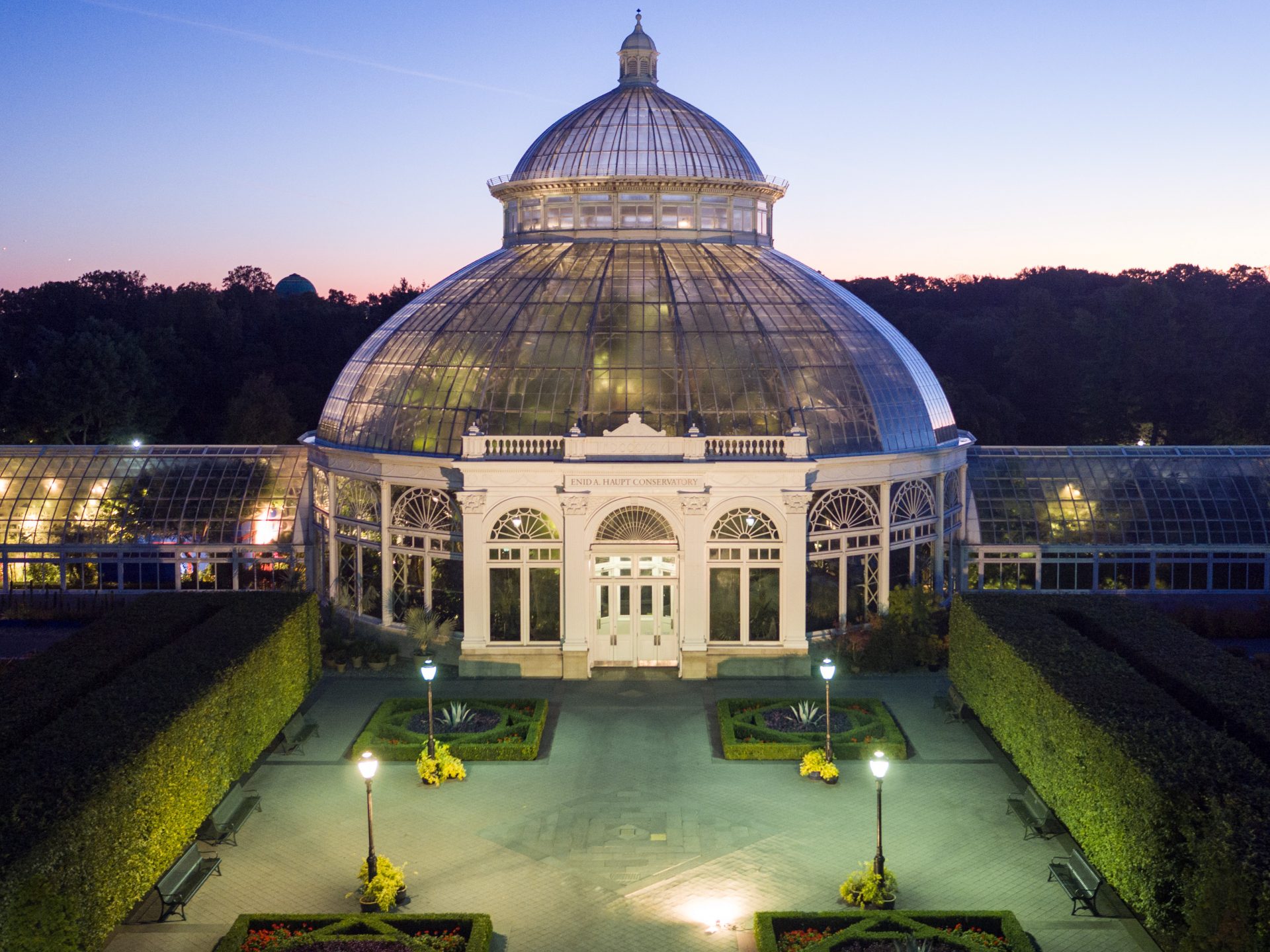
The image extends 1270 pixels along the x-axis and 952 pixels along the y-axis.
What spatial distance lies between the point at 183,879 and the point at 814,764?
14782mm

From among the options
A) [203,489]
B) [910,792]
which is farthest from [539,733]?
[203,489]

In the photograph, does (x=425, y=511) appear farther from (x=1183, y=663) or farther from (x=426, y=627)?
(x=1183, y=663)

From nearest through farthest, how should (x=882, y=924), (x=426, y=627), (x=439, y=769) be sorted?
(x=882, y=924) < (x=439, y=769) < (x=426, y=627)

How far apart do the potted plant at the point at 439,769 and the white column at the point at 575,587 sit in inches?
345

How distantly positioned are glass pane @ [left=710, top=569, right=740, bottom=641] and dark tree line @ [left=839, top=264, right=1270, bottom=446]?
1946 inches

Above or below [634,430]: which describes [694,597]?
below

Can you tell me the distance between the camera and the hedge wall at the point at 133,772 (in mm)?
21141

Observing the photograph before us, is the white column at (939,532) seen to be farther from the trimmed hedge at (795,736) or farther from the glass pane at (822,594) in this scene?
the trimmed hedge at (795,736)

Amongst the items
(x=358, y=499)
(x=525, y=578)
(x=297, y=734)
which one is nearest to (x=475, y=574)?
(x=525, y=578)

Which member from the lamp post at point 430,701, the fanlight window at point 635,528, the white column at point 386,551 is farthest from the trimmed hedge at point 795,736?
the white column at point 386,551

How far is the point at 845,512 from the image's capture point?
43438mm

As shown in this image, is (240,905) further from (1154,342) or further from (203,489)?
(1154,342)

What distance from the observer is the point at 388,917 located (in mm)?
24156

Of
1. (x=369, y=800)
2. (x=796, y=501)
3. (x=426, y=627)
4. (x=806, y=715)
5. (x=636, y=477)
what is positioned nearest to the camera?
(x=369, y=800)
